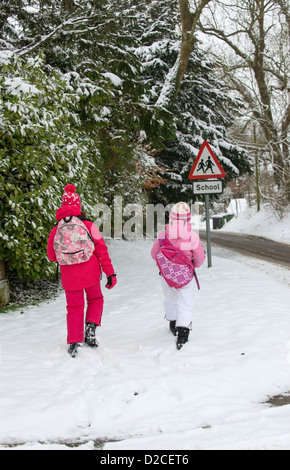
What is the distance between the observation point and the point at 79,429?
2717 millimetres

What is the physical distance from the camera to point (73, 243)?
3.97 meters

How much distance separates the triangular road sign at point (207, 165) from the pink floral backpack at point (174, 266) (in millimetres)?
4438

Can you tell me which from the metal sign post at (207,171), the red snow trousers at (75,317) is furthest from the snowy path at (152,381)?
the metal sign post at (207,171)

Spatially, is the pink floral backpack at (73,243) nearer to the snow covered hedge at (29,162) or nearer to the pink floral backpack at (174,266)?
the pink floral backpack at (174,266)

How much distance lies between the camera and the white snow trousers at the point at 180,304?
420 centimetres

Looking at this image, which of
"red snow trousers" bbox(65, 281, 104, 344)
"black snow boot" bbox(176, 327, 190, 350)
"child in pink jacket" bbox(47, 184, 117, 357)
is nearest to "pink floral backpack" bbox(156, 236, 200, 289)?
"black snow boot" bbox(176, 327, 190, 350)

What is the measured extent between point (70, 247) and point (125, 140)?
21.5ft

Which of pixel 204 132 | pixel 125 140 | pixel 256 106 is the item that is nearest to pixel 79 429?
pixel 125 140

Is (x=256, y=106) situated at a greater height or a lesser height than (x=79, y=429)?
greater

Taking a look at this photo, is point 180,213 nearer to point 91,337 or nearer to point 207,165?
A: point 91,337

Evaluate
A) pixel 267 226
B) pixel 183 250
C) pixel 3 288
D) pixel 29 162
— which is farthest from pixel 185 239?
pixel 267 226

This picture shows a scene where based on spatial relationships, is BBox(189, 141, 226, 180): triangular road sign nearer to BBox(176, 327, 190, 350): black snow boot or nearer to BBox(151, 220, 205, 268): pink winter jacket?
BBox(151, 220, 205, 268): pink winter jacket

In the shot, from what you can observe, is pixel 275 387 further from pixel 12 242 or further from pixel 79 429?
pixel 12 242

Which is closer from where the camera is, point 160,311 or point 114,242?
point 160,311
